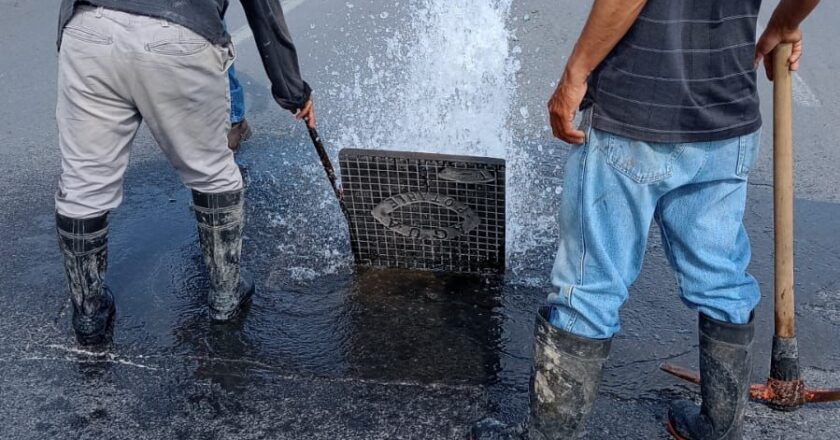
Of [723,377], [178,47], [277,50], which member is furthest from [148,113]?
[723,377]

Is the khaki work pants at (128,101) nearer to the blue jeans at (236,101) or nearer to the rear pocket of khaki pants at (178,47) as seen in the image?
the rear pocket of khaki pants at (178,47)

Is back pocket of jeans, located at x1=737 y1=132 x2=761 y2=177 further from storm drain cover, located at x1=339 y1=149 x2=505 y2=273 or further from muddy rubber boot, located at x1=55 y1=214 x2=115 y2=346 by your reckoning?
muddy rubber boot, located at x1=55 y1=214 x2=115 y2=346

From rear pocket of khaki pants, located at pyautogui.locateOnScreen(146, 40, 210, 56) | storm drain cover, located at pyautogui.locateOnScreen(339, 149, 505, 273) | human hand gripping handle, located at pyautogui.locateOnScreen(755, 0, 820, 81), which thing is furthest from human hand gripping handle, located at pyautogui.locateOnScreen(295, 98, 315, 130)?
human hand gripping handle, located at pyautogui.locateOnScreen(755, 0, 820, 81)

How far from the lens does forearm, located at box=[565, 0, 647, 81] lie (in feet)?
6.27

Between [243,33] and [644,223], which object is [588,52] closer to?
[644,223]

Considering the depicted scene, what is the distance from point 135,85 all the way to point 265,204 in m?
1.65

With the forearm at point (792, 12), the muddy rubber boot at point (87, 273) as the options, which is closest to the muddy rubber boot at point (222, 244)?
the muddy rubber boot at point (87, 273)

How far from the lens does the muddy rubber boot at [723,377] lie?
7.81ft

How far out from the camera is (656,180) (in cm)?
213

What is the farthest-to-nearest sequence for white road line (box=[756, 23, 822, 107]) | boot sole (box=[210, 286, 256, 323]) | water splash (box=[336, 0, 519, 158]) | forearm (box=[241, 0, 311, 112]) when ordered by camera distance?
1. white road line (box=[756, 23, 822, 107])
2. water splash (box=[336, 0, 519, 158])
3. boot sole (box=[210, 286, 256, 323])
4. forearm (box=[241, 0, 311, 112])

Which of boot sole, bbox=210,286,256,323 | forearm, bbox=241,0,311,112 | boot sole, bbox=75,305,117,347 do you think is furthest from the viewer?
boot sole, bbox=210,286,256,323

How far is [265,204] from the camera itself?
434 cm

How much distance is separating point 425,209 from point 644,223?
1404mm

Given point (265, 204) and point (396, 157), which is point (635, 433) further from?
point (265, 204)
